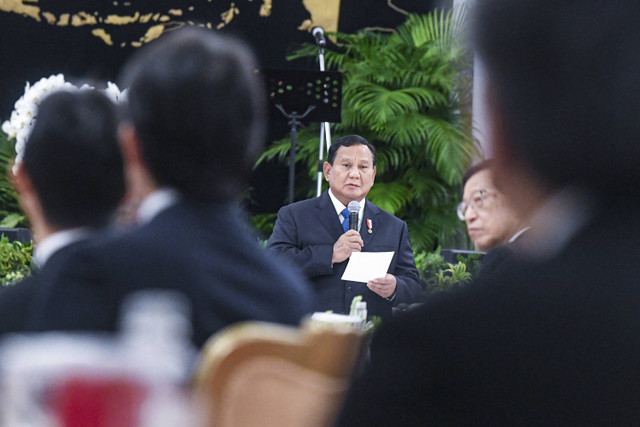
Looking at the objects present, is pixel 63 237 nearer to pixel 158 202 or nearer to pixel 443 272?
pixel 158 202

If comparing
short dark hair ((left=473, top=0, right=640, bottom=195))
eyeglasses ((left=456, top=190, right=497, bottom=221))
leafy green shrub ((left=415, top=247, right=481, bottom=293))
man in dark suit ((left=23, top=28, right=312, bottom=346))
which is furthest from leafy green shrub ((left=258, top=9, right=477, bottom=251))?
short dark hair ((left=473, top=0, right=640, bottom=195))

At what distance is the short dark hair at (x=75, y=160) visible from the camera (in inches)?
48.1

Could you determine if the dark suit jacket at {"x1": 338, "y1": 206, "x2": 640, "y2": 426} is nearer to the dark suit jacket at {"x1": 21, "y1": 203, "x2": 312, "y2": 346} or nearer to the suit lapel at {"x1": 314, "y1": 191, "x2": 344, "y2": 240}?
the dark suit jacket at {"x1": 21, "y1": 203, "x2": 312, "y2": 346}

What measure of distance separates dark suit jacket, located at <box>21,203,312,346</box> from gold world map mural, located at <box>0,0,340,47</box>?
7.50 meters

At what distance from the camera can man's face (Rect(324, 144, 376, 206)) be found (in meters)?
4.11

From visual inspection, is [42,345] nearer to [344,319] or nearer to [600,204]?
[600,204]

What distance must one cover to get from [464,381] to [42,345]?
445 mm

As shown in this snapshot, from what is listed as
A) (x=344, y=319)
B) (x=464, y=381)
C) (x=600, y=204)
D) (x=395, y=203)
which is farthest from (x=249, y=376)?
(x=395, y=203)

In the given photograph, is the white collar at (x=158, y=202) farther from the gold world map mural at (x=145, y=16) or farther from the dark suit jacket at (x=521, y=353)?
the gold world map mural at (x=145, y=16)

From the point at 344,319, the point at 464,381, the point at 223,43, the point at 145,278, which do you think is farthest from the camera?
the point at 344,319

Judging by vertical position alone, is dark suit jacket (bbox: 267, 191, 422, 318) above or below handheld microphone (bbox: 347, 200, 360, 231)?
below

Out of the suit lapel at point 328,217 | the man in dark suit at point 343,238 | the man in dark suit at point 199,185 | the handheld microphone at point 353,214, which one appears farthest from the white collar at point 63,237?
the suit lapel at point 328,217

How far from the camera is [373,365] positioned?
2.41 ft

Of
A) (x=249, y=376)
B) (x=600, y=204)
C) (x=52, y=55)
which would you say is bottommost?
(x=52, y=55)
